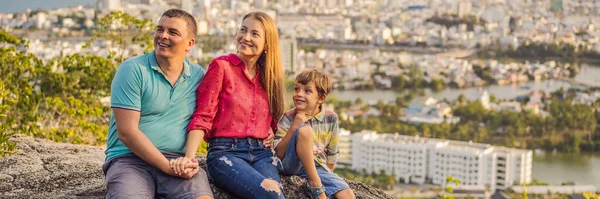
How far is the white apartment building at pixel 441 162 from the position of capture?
12.7m

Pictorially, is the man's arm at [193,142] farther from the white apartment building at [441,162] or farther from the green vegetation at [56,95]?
the white apartment building at [441,162]

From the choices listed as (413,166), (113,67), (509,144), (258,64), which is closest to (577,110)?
(509,144)

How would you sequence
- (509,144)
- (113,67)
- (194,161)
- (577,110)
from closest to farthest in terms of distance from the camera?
(194,161) → (113,67) → (509,144) → (577,110)

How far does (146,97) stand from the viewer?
1699 millimetres

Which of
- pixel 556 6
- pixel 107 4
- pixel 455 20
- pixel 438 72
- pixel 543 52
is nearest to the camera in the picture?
pixel 438 72

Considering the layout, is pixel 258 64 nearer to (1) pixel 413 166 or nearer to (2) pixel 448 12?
(1) pixel 413 166

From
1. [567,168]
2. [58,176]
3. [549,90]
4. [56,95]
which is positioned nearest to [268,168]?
[58,176]

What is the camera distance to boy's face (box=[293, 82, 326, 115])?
1863mm

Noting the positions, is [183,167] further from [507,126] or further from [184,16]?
[507,126]

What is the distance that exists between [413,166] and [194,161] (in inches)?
456

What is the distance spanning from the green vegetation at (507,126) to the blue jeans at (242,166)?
13486 mm

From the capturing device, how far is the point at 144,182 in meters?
1.65

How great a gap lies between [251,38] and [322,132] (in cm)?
24

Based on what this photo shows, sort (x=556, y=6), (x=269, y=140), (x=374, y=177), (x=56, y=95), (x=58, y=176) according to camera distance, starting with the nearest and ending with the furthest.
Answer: (x=269, y=140), (x=58, y=176), (x=56, y=95), (x=374, y=177), (x=556, y=6)
